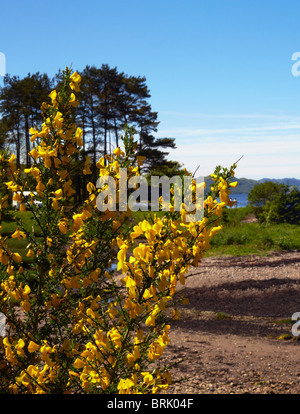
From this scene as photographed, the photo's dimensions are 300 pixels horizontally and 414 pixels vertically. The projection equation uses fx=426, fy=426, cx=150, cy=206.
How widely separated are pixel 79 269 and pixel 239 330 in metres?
4.55

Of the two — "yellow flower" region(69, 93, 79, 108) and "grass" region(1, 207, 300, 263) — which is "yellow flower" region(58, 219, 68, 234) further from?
"grass" region(1, 207, 300, 263)

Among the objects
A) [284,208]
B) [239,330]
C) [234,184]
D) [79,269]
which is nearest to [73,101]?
[79,269]

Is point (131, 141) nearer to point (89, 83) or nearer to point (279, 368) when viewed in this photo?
point (279, 368)

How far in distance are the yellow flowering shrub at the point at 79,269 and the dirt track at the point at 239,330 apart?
325 millimetres

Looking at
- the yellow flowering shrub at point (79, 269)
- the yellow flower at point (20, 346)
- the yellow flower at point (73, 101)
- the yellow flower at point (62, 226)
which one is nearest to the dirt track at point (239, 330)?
the yellow flowering shrub at point (79, 269)

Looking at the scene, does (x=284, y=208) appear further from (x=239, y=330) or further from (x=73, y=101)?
(x=73, y=101)

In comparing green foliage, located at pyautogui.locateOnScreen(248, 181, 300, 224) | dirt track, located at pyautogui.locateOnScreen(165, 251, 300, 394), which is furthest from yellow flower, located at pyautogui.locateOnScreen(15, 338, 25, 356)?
green foliage, located at pyautogui.locateOnScreen(248, 181, 300, 224)

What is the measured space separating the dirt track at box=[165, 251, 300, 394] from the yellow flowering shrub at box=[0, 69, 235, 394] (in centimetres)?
33

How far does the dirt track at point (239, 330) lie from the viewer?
4113mm

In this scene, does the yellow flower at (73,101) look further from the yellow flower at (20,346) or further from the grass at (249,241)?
the grass at (249,241)

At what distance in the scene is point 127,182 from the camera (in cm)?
232

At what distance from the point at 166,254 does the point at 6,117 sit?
3535 cm

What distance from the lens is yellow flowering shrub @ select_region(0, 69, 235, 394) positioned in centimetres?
200
